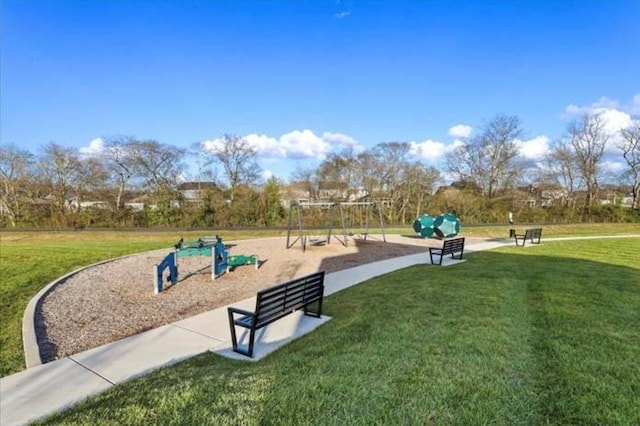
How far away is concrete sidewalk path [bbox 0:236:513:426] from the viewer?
337cm

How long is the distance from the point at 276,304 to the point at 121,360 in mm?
2033

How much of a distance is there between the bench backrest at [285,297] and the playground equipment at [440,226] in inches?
566

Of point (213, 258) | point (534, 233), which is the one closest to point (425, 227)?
point (534, 233)

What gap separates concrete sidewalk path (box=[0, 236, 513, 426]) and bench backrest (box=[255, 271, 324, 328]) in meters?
0.34

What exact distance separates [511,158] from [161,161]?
35118 mm

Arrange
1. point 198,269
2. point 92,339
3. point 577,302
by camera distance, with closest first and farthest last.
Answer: point 92,339, point 577,302, point 198,269

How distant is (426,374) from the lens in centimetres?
323

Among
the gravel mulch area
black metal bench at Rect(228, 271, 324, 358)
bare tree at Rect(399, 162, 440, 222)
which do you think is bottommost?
the gravel mulch area

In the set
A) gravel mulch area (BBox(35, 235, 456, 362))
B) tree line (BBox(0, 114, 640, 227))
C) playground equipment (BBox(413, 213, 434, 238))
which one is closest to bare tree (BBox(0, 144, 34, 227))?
tree line (BBox(0, 114, 640, 227))

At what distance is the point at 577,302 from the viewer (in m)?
5.89

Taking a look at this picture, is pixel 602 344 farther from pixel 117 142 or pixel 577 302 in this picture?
pixel 117 142

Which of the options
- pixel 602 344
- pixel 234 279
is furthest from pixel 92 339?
pixel 602 344

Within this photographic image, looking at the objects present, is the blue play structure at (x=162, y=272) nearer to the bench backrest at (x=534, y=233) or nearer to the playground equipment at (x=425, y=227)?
the playground equipment at (x=425, y=227)

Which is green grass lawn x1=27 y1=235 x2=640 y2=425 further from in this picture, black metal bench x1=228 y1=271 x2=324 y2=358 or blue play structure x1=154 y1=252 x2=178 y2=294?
blue play structure x1=154 y1=252 x2=178 y2=294
